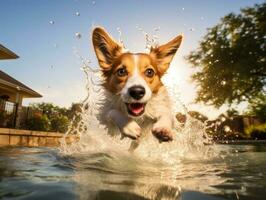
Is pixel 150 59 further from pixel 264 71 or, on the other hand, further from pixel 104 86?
pixel 264 71

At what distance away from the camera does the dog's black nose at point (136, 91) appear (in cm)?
385

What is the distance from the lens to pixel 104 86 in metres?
Result: 5.02

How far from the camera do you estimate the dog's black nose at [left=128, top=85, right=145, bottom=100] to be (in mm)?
3846

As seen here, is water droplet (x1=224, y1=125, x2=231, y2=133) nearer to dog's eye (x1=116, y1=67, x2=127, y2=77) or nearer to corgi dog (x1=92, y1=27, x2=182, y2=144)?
corgi dog (x1=92, y1=27, x2=182, y2=144)

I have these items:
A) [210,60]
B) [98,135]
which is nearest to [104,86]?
[98,135]

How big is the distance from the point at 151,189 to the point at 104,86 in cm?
304

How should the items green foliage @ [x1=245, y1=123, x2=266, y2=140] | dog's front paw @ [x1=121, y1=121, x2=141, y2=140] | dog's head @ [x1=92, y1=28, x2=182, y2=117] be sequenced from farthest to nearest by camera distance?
green foliage @ [x1=245, y1=123, x2=266, y2=140]
dog's head @ [x1=92, y1=28, x2=182, y2=117]
dog's front paw @ [x1=121, y1=121, x2=141, y2=140]

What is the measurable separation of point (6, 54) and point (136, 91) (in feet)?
54.4

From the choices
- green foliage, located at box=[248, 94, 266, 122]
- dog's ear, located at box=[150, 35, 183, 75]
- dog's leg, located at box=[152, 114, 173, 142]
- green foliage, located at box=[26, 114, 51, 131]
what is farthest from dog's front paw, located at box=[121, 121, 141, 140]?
green foliage, located at box=[248, 94, 266, 122]

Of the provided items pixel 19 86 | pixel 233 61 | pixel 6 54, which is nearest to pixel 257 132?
pixel 233 61

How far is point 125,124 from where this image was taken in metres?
3.90

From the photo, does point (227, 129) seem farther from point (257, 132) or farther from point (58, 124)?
point (58, 124)

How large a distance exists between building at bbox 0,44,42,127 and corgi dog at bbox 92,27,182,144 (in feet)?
35.4

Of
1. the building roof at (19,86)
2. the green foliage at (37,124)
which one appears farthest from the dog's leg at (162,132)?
the building roof at (19,86)
